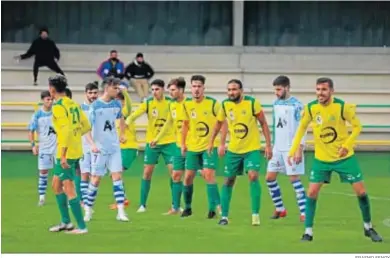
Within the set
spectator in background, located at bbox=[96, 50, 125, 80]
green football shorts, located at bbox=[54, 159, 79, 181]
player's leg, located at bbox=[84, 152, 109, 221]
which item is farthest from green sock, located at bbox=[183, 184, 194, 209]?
spectator in background, located at bbox=[96, 50, 125, 80]

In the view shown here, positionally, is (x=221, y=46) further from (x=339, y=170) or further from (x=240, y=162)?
(x=339, y=170)

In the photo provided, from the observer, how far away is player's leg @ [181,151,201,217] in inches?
643

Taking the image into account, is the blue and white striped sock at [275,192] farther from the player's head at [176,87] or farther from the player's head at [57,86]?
the player's head at [57,86]

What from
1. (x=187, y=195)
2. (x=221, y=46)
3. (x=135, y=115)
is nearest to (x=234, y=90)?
(x=187, y=195)

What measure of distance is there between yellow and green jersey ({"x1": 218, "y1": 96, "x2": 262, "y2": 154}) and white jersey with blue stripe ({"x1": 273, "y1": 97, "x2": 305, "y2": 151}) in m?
1.03

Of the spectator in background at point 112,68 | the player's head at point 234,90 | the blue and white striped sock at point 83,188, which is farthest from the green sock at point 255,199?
the spectator in background at point 112,68

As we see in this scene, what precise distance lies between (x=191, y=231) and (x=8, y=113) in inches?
724

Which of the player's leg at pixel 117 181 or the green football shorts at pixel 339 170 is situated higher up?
the green football shorts at pixel 339 170

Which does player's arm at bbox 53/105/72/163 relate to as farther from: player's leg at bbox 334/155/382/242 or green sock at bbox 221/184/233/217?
player's leg at bbox 334/155/382/242

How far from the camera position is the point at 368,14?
36438 millimetres

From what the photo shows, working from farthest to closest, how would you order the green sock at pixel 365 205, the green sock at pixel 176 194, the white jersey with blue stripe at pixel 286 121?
the green sock at pixel 176 194 < the white jersey with blue stripe at pixel 286 121 < the green sock at pixel 365 205

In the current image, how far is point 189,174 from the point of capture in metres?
16.4

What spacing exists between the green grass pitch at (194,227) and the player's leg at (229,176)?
0.23 meters

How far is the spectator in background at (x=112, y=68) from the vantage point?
1265 inches
